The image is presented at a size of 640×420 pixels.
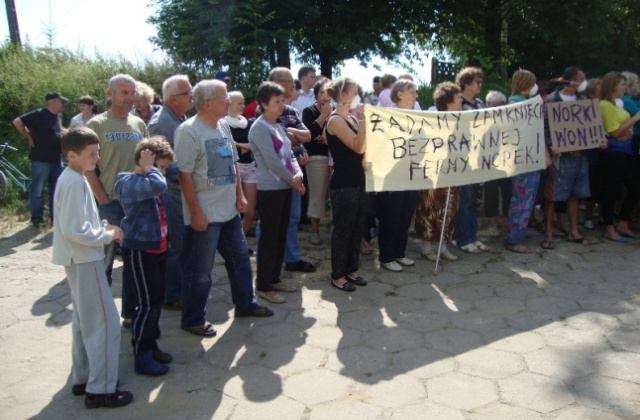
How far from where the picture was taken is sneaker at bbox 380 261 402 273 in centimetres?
579

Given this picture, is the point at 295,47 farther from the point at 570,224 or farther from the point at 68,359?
the point at 68,359

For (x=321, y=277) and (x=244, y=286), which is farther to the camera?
(x=321, y=277)

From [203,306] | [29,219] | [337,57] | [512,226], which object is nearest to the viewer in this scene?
[203,306]

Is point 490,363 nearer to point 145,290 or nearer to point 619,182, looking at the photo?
point 145,290

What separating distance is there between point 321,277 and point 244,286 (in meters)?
1.27

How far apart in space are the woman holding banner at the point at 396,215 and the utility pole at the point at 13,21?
11722mm

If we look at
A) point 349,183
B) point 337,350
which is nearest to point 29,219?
point 349,183

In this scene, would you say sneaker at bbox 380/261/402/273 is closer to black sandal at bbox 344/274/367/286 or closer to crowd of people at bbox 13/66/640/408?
crowd of people at bbox 13/66/640/408

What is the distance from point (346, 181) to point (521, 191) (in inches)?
88.9

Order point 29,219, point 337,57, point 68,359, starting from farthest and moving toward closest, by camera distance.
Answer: point 337,57 < point 29,219 < point 68,359

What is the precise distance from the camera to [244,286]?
15.0ft

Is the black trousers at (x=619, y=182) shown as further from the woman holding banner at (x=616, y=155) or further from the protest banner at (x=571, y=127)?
the protest banner at (x=571, y=127)

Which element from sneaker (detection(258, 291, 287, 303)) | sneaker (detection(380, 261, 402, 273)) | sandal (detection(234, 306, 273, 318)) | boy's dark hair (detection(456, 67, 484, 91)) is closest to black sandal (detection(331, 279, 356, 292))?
sneaker (detection(258, 291, 287, 303))

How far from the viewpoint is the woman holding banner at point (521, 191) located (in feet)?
20.3
